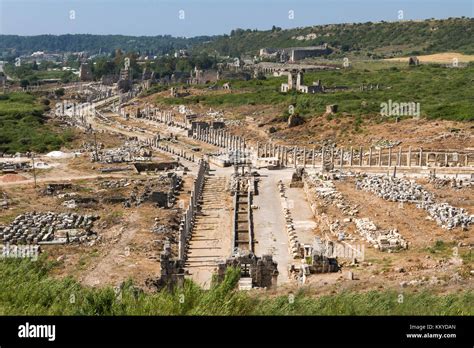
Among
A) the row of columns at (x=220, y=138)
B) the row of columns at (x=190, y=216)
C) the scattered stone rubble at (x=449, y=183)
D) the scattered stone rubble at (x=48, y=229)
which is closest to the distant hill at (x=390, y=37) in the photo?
the row of columns at (x=220, y=138)

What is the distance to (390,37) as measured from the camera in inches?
5743

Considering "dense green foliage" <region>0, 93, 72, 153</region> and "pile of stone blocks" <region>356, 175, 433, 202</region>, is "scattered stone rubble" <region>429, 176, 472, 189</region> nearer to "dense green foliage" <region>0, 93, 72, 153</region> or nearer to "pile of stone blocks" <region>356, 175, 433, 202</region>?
"pile of stone blocks" <region>356, 175, 433, 202</region>

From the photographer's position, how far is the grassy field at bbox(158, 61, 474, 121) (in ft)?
187

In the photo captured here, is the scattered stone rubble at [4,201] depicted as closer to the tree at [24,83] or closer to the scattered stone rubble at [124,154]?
the scattered stone rubble at [124,154]

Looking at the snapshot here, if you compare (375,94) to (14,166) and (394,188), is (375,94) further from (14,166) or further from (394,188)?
(14,166)

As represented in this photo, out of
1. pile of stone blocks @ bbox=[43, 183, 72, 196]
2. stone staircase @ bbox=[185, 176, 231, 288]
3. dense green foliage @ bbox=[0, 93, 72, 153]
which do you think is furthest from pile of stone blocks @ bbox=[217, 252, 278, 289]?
dense green foliage @ bbox=[0, 93, 72, 153]

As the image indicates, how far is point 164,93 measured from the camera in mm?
91125

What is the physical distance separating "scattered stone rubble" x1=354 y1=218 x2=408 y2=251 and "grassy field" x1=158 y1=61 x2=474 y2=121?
25601mm

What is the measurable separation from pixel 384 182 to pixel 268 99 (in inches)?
1522

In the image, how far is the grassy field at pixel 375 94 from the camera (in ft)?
187

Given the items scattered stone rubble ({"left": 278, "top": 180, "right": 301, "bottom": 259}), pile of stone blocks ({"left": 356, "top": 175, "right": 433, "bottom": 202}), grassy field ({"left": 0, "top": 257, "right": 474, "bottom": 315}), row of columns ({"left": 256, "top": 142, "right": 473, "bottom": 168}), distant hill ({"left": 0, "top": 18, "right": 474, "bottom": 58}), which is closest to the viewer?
grassy field ({"left": 0, "top": 257, "right": 474, "bottom": 315})

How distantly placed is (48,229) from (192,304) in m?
18.3

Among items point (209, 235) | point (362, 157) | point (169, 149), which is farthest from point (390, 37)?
point (209, 235)
